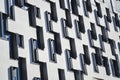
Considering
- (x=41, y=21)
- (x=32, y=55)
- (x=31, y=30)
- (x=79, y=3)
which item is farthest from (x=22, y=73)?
(x=79, y=3)

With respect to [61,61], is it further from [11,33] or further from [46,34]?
[11,33]

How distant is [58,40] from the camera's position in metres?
17.4

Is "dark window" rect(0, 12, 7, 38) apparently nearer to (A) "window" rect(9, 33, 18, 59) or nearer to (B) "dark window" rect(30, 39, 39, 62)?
(A) "window" rect(9, 33, 18, 59)

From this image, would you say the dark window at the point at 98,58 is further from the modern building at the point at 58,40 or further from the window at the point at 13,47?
the window at the point at 13,47

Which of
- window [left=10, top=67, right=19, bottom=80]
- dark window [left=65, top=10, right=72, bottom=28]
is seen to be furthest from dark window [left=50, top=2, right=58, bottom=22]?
window [left=10, top=67, right=19, bottom=80]

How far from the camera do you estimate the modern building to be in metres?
14.5

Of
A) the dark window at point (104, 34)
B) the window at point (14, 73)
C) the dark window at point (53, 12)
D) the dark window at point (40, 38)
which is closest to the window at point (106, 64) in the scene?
the dark window at point (104, 34)

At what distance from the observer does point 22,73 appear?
47.4 ft

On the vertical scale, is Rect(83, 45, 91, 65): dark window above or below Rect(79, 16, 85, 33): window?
below

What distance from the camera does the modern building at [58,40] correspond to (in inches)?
570

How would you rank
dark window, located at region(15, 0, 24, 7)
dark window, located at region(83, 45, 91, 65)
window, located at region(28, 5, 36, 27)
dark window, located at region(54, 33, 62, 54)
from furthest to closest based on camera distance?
1. dark window, located at region(83, 45, 91, 65)
2. dark window, located at region(54, 33, 62, 54)
3. window, located at region(28, 5, 36, 27)
4. dark window, located at region(15, 0, 24, 7)

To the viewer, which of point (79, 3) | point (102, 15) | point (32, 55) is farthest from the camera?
point (102, 15)

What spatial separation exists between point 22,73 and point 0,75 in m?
1.47

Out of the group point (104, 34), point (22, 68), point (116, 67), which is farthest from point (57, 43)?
point (116, 67)
